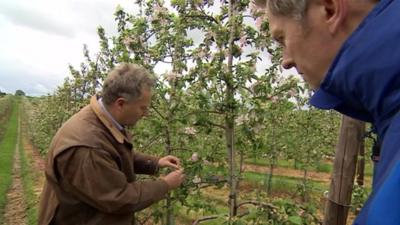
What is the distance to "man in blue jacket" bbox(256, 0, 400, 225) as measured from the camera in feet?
2.02

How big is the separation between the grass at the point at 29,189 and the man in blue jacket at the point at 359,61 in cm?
859

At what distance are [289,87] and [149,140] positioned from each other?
6.32 feet

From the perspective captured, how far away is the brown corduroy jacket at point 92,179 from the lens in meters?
2.59

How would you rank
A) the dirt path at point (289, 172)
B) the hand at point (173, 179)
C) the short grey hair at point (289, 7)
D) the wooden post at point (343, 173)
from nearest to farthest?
the short grey hair at point (289, 7)
the wooden post at point (343, 173)
the hand at point (173, 179)
the dirt path at point (289, 172)

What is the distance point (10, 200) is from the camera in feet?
36.5

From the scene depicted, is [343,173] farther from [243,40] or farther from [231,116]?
[243,40]

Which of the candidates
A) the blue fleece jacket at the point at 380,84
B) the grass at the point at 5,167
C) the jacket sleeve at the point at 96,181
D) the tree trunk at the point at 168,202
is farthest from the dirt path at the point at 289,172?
the blue fleece jacket at the point at 380,84

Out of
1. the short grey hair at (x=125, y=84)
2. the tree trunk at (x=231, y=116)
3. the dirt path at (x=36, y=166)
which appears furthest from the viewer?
the dirt path at (x=36, y=166)

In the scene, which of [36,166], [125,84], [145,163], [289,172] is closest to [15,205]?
[36,166]

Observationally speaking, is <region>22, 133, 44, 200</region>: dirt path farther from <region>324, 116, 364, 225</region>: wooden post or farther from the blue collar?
the blue collar

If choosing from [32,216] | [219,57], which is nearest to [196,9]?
[219,57]

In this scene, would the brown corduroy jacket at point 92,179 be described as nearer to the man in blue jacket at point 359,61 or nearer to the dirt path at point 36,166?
the man in blue jacket at point 359,61

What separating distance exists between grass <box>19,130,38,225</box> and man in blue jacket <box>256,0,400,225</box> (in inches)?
338

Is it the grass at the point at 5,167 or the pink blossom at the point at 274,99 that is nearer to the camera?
the pink blossom at the point at 274,99
